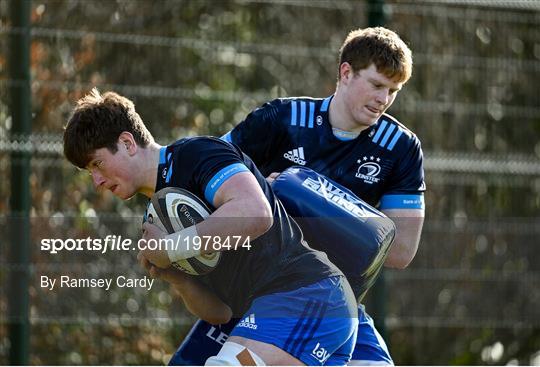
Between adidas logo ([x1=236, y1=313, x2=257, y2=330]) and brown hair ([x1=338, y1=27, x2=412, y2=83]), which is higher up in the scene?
brown hair ([x1=338, y1=27, x2=412, y2=83])

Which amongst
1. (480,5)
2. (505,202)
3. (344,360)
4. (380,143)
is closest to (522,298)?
(505,202)

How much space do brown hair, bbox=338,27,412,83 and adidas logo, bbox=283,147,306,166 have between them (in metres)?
0.39

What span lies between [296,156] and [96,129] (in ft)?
3.54

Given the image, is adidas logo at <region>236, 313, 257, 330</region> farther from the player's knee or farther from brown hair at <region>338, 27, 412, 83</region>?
brown hair at <region>338, 27, 412, 83</region>

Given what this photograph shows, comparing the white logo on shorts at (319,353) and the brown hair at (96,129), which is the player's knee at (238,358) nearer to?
the white logo on shorts at (319,353)

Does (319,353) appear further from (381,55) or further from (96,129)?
(381,55)

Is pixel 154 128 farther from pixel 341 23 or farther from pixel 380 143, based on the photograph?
pixel 380 143

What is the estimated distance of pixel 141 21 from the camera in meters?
7.23

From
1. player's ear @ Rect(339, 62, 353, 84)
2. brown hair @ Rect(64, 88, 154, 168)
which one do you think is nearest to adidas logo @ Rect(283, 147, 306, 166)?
player's ear @ Rect(339, 62, 353, 84)

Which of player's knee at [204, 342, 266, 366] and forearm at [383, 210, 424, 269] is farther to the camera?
forearm at [383, 210, 424, 269]

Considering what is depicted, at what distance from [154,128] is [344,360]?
2944 millimetres

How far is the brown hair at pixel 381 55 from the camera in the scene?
5.01 m

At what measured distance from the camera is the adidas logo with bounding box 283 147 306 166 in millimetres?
5145

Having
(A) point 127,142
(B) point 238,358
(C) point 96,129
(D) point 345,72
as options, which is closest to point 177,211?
(A) point 127,142
